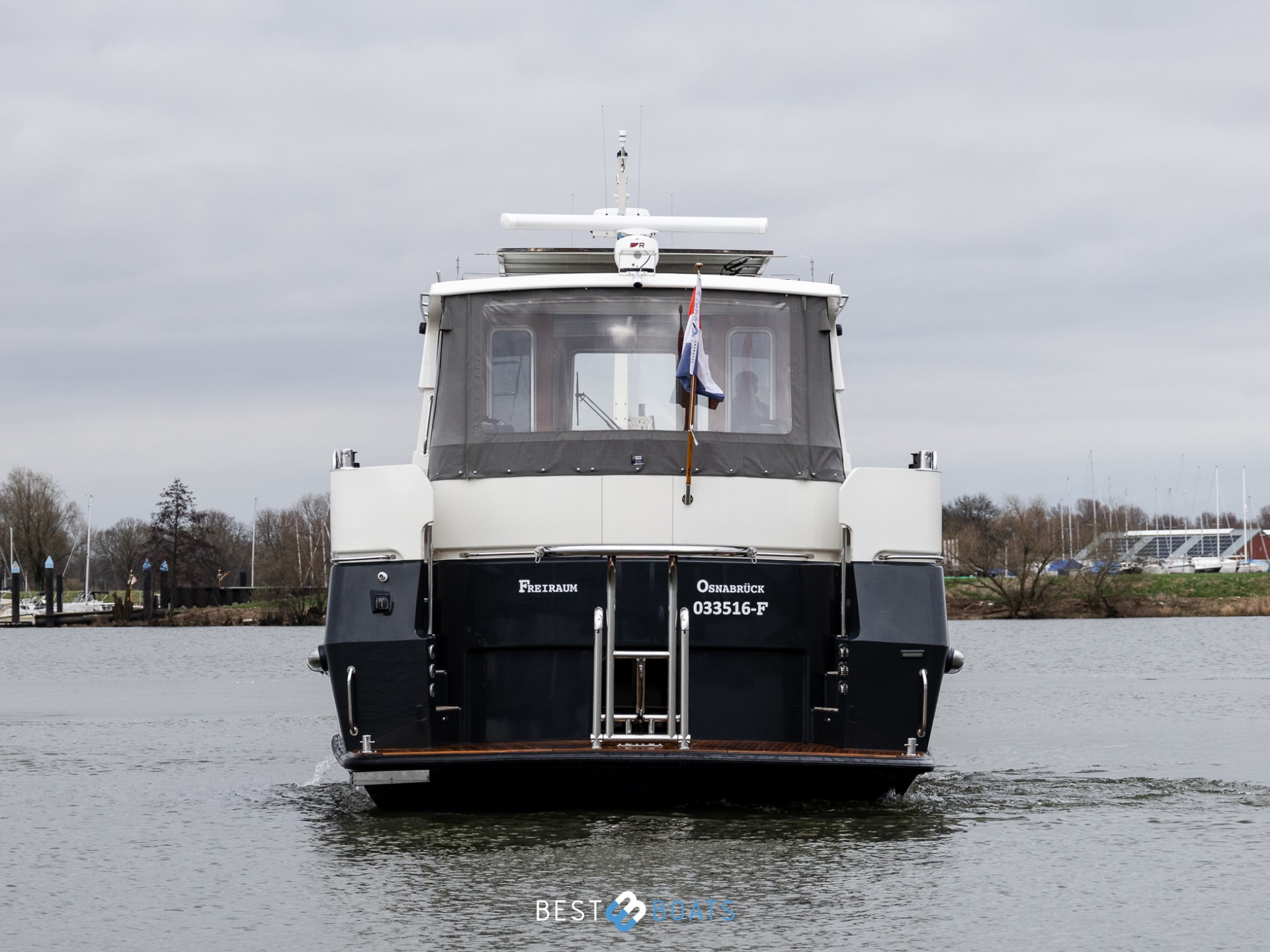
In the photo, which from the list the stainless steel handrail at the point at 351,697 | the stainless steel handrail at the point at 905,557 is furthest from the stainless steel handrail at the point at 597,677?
the stainless steel handrail at the point at 905,557

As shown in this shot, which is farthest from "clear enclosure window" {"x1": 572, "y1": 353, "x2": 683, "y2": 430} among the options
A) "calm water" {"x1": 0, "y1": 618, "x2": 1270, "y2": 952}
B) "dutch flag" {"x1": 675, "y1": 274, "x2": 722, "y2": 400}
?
"calm water" {"x1": 0, "y1": 618, "x2": 1270, "y2": 952}

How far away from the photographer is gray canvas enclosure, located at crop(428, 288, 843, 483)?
39.6 feet

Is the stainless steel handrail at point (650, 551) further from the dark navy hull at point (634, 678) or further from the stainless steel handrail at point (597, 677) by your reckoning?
the stainless steel handrail at point (597, 677)

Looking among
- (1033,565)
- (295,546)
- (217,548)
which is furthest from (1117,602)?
(217,548)

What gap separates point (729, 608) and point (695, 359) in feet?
5.63

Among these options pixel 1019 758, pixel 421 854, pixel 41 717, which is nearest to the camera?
pixel 421 854

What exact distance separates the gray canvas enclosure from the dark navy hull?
42.2 inches

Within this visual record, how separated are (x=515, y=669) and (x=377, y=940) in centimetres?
345

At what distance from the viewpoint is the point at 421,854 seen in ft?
34.6

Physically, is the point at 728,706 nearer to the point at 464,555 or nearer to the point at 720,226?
the point at 464,555

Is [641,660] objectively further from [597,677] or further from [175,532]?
[175,532]

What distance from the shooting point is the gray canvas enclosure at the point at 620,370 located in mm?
12078

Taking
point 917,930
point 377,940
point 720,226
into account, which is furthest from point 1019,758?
point 377,940

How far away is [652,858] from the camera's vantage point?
33.9 ft
